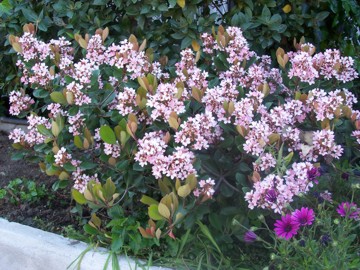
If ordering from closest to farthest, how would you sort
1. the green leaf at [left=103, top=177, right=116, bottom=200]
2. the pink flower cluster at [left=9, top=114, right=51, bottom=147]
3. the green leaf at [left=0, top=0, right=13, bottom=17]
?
the green leaf at [left=103, top=177, right=116, bottom=200], the pink flower cluster at [left=9, top=114, right=51, bottom=147], the green leaf at [left=0, top=0, right=13, bottom=17]

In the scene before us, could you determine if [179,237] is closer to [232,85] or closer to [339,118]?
[232,85]

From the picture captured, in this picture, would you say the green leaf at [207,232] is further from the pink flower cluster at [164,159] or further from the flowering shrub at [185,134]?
the pink flower cluster at [164,159]

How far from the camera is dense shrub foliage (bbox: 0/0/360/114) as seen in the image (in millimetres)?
3625

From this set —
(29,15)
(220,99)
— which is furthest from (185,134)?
(29,15)

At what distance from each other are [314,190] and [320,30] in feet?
5.28

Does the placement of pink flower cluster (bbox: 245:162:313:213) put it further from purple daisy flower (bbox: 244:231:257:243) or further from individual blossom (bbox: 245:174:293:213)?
purple daisy flower (bbox: 244:231:257:243)

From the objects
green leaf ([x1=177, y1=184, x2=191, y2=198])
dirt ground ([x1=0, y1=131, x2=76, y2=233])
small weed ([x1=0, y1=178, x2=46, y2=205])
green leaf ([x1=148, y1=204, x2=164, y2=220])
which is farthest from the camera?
small weed ([x1=0, y1=178, x2=46, y2=205])

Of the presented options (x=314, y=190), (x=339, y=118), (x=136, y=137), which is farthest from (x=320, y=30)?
(x=136, y=137)

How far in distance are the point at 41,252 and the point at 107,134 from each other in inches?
31.1

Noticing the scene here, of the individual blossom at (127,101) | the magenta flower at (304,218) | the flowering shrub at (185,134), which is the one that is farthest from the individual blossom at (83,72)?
the magenta flower at (304,218)

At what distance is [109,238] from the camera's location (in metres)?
2.88

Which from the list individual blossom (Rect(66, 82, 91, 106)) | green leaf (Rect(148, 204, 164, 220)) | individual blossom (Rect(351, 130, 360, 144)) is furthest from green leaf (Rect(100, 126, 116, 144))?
individual blossom (Rect(351, 130, 360, 144))

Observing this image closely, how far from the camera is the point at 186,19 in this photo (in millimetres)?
3607

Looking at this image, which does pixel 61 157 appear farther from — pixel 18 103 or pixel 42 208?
pixel 42 208
